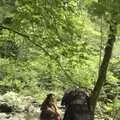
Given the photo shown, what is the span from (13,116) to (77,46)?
12.2m

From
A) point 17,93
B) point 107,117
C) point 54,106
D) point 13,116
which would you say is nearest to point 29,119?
point 13,116

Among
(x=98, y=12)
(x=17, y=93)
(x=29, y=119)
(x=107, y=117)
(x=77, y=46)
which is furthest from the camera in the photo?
(x=17, y=93)

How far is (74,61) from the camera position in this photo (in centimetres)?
821

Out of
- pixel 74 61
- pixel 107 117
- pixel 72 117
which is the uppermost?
pixel 74 61

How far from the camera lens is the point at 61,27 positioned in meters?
7.34

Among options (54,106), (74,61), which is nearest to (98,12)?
(74,61)

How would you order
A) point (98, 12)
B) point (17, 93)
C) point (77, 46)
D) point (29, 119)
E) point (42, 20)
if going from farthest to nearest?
point (17, 93) → point (29, 119) → point (77, 46) → point (42, 20) → point (98, 12)

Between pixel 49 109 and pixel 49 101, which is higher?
pixel 49 101

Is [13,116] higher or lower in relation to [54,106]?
lower

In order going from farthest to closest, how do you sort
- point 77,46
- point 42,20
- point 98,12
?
point 77,46 < point 42,20 < point 98,12

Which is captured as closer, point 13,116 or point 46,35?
point 46,35

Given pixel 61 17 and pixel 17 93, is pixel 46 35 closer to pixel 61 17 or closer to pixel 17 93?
pixel 61 17

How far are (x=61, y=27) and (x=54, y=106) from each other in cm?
183

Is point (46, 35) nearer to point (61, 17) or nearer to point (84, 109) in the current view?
point (61, 17)
